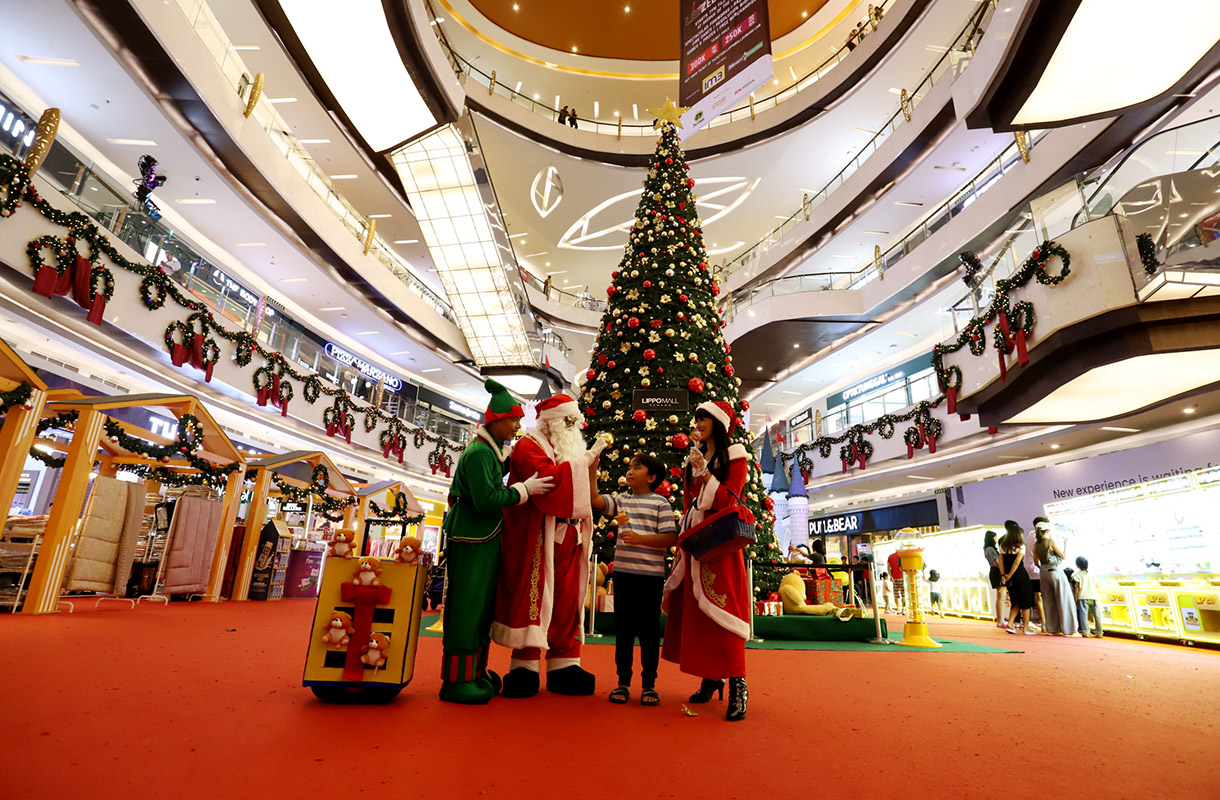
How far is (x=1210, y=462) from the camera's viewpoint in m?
9.02

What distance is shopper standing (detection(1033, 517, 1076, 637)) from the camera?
7.63 meters

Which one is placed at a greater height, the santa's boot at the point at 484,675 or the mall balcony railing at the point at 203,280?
the mall balcony railing at the point at 203,280

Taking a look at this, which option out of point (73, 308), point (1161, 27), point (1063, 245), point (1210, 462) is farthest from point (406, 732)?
point (1210, 462)

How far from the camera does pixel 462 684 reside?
242 centimetres

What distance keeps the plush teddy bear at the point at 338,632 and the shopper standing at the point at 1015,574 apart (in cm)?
825

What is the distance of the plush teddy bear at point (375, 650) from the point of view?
232 cm

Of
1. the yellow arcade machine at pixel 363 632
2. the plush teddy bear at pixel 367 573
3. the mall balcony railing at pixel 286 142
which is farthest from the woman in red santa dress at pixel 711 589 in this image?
the mall balcony railing at pixel 286 142

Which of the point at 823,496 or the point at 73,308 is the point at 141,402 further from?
the point at 823,496

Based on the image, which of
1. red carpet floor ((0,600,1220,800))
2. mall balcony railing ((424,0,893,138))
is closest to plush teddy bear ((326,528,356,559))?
red carpet floor ((0,600,1220,800))

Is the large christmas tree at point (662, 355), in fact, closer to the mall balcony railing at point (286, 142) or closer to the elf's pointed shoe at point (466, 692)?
the elf's pointed shoe at point (466, 692)

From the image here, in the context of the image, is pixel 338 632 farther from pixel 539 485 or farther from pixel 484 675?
pixel 539 485

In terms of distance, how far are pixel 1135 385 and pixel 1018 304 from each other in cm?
202

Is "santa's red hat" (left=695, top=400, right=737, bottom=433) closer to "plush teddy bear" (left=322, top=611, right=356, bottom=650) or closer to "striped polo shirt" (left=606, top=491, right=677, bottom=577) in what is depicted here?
"striped polo shirt" (left=606, top=491, right=677, bottom=577)

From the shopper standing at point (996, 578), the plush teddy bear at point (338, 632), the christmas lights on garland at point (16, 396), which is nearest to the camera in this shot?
the plush teddy bear at point (338, 632)
